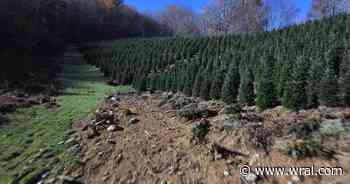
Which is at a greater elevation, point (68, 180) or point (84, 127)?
point (84, 127)

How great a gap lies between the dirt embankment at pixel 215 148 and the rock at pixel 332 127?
1 centimetres

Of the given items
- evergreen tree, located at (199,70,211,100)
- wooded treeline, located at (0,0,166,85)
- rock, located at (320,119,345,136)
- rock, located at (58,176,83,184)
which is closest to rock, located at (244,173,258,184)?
rock, located at (320,119,345,136)

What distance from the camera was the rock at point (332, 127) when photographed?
3.74m

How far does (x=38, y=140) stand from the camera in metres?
5.01

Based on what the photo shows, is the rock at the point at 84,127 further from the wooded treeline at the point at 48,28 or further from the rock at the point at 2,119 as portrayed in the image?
the wooded treeline at the point at 48,28

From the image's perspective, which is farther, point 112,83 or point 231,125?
point 112,83

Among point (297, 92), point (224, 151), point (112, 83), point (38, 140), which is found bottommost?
point (38, 140)

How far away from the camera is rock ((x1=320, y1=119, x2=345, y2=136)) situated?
3.74 meters

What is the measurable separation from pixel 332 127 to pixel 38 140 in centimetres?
533

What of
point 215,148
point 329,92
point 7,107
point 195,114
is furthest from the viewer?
point 7,107

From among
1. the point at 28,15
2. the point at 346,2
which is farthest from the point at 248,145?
the point at 346,2

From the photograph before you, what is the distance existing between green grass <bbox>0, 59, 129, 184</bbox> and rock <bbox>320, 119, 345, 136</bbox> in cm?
390

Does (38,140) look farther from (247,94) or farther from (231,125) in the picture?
(247,94)

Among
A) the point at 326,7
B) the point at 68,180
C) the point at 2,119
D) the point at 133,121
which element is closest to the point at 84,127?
the point at 133,121
